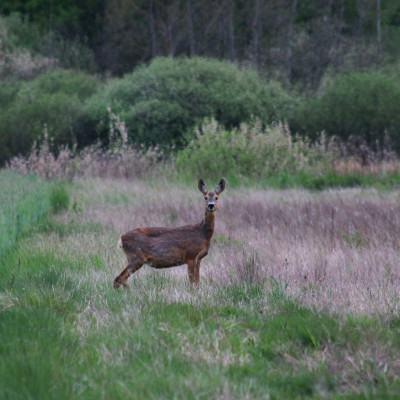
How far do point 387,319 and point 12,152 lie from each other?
85.3 ft

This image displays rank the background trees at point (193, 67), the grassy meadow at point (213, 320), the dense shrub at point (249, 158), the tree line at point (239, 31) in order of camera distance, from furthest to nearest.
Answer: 1. the tree line at point (239, 31)
2. the background trees at point (193, 67)
3. the dense shrub at point (249, 158)
4. the grassy meadow at point (213, 320)

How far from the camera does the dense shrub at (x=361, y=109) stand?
28672mm

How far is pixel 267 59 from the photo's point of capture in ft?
142

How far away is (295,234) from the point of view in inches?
436

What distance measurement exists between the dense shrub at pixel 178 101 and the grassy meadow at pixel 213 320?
17.6 m

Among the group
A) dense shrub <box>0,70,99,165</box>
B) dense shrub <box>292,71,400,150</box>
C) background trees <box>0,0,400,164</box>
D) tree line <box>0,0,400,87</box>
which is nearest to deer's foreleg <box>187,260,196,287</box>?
background trees <box>0,0,400,164</box>

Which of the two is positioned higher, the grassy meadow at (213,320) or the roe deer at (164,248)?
the roe deer at (164,248)

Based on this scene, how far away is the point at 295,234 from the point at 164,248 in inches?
166

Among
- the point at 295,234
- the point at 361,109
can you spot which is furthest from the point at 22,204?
the point at 361,109

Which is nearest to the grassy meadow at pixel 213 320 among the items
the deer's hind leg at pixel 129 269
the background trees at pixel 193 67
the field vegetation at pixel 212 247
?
the field vegetation at pixel 212 247

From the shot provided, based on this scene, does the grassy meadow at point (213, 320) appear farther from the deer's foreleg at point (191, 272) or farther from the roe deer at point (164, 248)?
the roe deer at point (164, 248)

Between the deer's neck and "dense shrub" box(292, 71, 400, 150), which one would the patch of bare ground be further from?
"dense shrub" box(292, 71, 400, 150)

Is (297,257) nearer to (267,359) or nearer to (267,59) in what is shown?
(267,359)

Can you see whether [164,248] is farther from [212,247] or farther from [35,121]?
[35,121]
